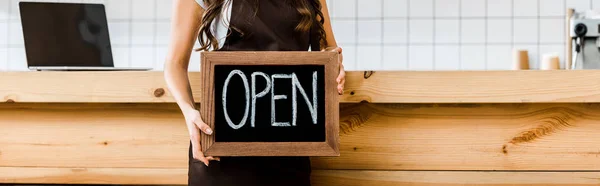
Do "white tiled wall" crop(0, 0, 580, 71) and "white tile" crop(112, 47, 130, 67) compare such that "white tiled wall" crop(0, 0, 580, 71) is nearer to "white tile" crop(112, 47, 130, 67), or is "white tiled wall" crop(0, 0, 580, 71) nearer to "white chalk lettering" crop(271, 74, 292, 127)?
"white tile" crop(112, 47, 130, 67)

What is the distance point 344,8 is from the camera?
8.91 feet

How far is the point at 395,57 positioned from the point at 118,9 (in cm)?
141

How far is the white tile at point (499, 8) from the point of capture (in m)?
2.65

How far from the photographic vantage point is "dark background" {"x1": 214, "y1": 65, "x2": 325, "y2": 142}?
104 centimetres

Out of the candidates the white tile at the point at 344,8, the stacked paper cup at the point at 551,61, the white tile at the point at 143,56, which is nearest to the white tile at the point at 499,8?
the stacked paper cup at the point at 551,61

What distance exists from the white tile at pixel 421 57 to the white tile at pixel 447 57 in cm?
3

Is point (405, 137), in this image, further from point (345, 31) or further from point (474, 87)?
point (345, 31)

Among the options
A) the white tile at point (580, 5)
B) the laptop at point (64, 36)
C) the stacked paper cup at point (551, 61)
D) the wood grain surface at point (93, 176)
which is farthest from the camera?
the white tile at point (580, 5)

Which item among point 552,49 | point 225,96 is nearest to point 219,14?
point 225,96

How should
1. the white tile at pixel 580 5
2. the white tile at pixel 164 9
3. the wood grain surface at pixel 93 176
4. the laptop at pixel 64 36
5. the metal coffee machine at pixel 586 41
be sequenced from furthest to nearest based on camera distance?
1. the white tile at pixel 164 9
2. the white tile at pixel 580 5
3. the metal coffee machine at pixel 586 41
4. the laptop at pixel 64 36
5. the wood grain surface at pixel 93 176

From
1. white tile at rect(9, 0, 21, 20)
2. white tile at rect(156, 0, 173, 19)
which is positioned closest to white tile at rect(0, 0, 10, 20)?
white tile at rect(9, 0, 21, 20)

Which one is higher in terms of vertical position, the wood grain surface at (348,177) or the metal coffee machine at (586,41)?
the metal coffee machine at (586,41)

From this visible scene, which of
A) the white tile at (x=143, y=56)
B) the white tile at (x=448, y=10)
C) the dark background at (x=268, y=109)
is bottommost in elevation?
the dark background at (x=268, y=109)

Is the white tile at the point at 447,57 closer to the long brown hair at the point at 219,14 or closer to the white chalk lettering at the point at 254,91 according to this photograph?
the long brown hair at the point at 219,14
